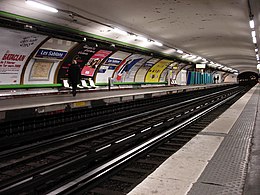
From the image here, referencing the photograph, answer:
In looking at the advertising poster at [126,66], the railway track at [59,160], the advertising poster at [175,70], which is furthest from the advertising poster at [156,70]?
the railway track at [59,160]

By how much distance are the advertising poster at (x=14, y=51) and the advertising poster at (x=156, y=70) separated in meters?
12.9

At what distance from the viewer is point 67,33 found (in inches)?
430

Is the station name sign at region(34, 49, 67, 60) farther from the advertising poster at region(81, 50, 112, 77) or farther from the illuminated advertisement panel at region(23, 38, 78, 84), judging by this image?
the advertising poster at region(81, 50, 112, 77)

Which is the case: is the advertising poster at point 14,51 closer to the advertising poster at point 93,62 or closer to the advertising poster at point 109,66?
the advertising poster at point 93,62

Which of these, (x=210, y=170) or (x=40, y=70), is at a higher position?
(x=40, y=70)

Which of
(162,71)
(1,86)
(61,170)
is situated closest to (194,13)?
(1,86)

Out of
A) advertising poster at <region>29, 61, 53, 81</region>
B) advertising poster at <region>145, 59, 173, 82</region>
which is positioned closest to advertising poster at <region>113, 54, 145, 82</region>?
advertising poster at <region>145, 59, 173, 82</region>

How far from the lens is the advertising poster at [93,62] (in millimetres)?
14656

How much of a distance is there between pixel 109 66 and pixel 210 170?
1361 centimetres

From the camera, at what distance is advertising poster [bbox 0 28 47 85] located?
9.61m

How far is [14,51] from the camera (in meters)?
10.1

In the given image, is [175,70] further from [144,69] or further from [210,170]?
[210,170]

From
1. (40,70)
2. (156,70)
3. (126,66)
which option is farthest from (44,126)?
(156,70)

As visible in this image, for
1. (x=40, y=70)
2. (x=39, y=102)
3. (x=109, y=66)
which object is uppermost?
(x=109, y=66)
